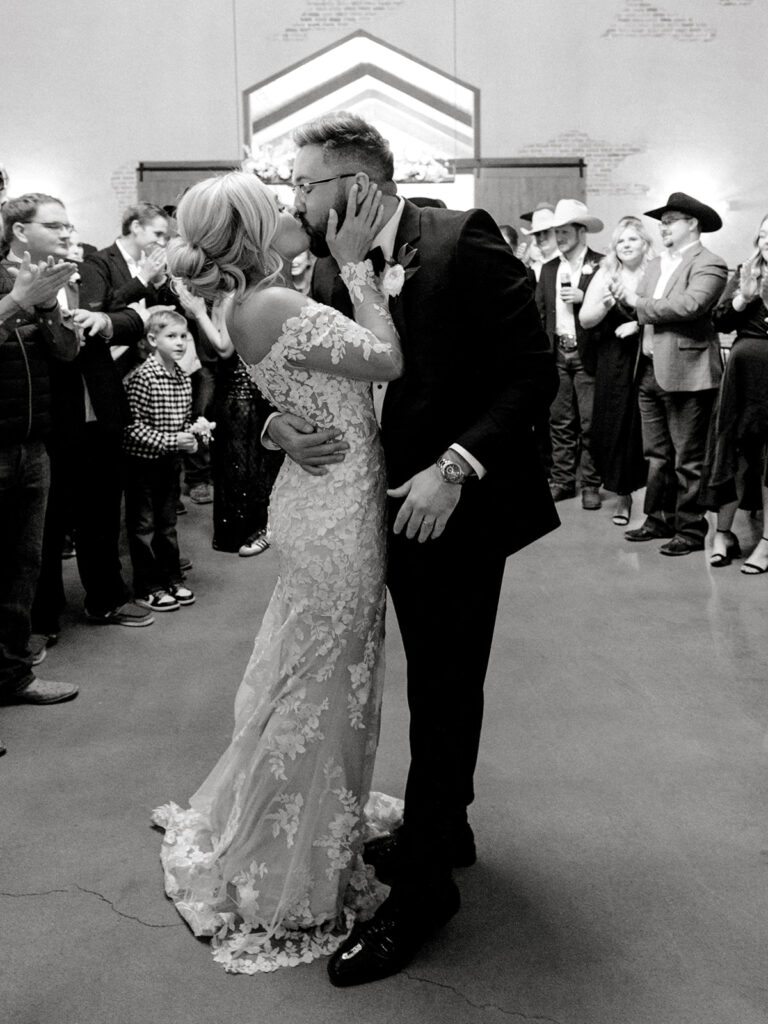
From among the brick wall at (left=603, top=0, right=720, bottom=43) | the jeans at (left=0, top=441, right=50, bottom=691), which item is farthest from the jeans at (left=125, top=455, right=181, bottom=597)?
the brick wall at (left=603, top=0, right=720, bottom=43)

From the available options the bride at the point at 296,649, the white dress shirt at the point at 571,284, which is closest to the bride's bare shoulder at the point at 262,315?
the bride at the point at 296,649

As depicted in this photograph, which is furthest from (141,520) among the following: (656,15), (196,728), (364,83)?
(656,15)

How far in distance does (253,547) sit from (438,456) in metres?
3.90

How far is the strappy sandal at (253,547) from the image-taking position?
5836 mm

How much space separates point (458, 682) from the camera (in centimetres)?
218

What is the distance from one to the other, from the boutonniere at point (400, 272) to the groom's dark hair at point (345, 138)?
7.1 inches

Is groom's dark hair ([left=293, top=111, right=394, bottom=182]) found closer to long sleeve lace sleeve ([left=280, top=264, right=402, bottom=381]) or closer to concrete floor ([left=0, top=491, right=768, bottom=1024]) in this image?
long sleeve lace sleeve ([left=280, top=264, right=402, bottom=381])

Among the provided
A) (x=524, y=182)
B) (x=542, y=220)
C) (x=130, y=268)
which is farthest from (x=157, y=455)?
(x=524, y=182)

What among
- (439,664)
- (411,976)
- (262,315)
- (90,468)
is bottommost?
(411,976)

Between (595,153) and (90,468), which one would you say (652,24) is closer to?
(595,153)

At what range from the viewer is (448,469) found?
199 cm

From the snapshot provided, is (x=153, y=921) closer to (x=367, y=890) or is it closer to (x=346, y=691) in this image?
(x=367, y=890)

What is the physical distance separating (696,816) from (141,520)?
2900mm

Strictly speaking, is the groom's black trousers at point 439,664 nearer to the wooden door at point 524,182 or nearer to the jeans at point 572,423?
the jeans at point 572,423
